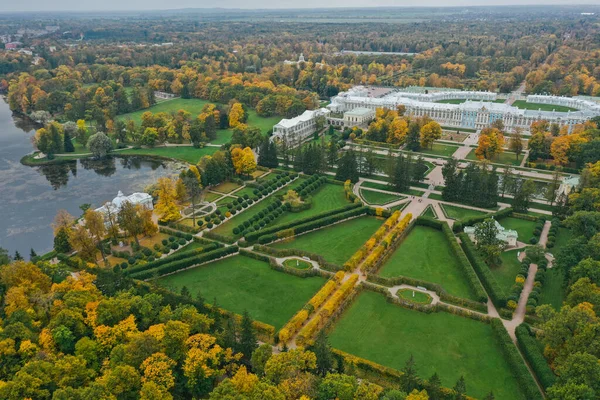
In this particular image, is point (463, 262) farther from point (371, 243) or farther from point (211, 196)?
point (211, 196)

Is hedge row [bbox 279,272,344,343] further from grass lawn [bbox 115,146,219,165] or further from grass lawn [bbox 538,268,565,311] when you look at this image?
grass lawn [bbox 115,146,219,165]

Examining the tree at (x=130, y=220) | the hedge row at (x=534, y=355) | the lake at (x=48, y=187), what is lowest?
the lake at (x=48, y=187)

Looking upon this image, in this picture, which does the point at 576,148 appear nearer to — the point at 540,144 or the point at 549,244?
the point at 540,144

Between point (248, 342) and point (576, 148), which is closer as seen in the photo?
point (248, 342)

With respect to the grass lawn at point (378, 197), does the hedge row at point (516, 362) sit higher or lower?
higher

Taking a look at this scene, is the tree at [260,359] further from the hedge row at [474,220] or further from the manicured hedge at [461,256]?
the hedge row at [474,220]

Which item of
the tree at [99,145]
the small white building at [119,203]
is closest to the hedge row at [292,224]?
the small white building at [119,203]

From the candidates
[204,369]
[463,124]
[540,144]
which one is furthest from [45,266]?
[463,124]
